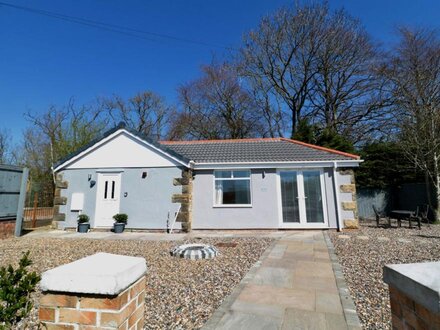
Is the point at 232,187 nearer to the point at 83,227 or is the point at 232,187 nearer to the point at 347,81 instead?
the point at 83,227

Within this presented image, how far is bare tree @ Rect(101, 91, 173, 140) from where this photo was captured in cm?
2645

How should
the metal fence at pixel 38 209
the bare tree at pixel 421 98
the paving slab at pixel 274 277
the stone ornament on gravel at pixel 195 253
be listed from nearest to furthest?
the paving slab at pixel 274 277, the stone ornament on gravel at pixel 195 253, the bare tree at pixel 421 98, the metal fence at pixel 38 209

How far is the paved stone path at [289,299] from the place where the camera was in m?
2.90

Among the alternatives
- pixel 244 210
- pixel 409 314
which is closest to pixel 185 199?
pixel 244 210

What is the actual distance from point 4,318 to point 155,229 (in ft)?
29.5

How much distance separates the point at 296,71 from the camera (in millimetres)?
20672

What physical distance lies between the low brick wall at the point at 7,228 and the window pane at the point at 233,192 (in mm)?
7419

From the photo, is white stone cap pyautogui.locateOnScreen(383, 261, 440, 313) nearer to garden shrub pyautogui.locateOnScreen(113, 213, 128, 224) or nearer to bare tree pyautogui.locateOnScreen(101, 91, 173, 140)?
garden shrub pyautogui.locateOnScreen(113, 213, 128, 224)

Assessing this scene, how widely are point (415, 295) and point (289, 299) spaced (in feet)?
8.06

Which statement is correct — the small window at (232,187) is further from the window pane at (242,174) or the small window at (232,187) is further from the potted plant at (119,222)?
the potted plant at (119,222)

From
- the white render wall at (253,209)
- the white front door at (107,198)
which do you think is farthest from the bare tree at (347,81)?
the white front door at (107,198)

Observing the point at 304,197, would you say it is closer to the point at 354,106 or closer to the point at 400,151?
the point at 400,151

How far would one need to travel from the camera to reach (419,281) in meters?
1.37

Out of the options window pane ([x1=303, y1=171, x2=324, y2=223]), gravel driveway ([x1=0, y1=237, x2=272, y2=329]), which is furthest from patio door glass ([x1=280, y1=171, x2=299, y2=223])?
gravel driveway ([x1=0, y1=237, x2=272, y2=329])
